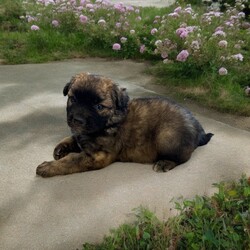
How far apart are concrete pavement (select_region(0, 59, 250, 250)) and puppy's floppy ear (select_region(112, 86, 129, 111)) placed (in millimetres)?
514

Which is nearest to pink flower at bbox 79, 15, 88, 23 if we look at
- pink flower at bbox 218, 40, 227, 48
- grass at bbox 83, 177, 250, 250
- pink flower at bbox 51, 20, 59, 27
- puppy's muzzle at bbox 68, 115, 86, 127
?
pink flower at bbox 51, 20, 59, 27

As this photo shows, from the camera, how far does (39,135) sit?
4480 millimetres

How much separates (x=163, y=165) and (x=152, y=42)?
412 cm

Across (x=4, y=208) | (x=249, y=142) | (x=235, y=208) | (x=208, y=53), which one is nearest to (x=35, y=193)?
(x=4, y=208)

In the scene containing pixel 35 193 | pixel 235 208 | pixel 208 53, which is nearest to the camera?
pixel 235 208

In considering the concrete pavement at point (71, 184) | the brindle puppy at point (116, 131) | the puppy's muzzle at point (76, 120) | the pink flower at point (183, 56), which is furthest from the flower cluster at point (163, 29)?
the puppy's muzzle at point (76, 120)

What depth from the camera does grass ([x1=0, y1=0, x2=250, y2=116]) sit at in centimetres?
610

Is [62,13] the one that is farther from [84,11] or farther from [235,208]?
[235,208]

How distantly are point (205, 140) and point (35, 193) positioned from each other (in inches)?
67.9

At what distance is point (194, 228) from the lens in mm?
3047

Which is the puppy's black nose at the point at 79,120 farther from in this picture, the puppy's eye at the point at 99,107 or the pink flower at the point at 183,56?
the pink flower at the point at 183,56

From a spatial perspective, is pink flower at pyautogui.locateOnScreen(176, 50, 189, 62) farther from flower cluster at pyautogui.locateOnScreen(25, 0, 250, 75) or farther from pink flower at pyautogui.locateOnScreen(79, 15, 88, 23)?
pink flower at pyautogui.locateOnScreen(79, 15, 88, 23)

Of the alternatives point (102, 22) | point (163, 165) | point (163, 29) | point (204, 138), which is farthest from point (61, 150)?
point (102, 22)

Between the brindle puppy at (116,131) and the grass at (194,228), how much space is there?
67cm
